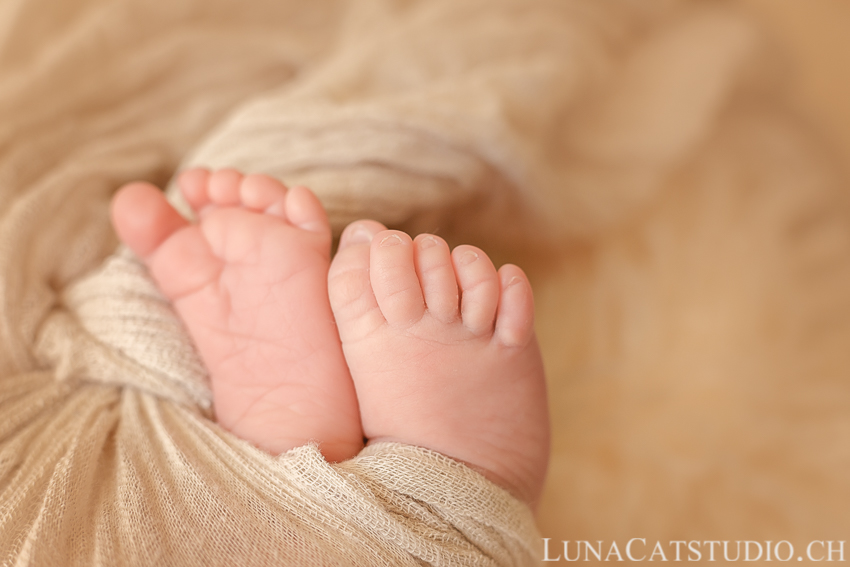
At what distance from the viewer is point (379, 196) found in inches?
21.3

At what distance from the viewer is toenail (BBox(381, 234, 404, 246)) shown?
15.4 inches

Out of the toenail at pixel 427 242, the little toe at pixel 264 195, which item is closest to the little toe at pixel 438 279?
the toenail at pixel 427 242

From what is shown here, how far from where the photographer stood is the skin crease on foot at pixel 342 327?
1.30 ft

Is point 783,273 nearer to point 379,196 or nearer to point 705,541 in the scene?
point 705,541

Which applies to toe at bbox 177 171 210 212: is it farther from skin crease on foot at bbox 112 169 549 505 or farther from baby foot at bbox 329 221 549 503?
baby foot at bbox 329 221 549 503

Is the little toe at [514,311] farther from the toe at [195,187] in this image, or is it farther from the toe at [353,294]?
the toe at [195,187]

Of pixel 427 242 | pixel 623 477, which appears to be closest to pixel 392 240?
pixel 427 242

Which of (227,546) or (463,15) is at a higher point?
(463,15)

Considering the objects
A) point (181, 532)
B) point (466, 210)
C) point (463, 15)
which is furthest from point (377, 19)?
point (181, 532)

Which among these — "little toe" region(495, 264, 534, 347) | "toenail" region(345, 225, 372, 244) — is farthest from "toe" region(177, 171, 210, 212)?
"little toe" region(495, 264, 534, 347)

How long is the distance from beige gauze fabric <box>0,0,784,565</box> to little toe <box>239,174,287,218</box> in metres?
0.07

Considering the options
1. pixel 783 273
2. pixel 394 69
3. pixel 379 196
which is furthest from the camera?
pixel 783 273

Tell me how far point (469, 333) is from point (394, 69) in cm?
37

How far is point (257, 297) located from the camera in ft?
1.48
